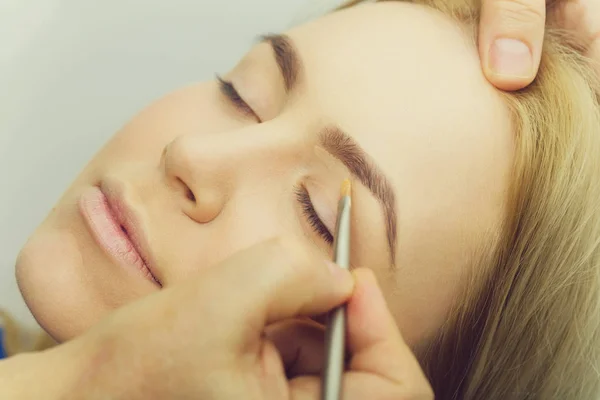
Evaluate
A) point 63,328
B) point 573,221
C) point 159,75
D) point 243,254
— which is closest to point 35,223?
point 159,75

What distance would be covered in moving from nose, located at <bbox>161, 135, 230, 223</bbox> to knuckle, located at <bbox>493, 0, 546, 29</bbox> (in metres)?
0.39

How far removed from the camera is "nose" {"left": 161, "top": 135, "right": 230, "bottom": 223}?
2.05 ft

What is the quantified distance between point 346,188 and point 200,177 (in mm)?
163

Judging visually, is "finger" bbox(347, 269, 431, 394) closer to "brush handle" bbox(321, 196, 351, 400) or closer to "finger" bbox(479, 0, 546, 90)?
"brush handle" bbox(321, 196, 351, 400)

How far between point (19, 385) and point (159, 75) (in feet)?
2.92

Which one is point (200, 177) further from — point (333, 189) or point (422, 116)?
point (422, 116)

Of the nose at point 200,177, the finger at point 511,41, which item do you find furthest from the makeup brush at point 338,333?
the finger at point 511,41

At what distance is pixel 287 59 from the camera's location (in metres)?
0.69

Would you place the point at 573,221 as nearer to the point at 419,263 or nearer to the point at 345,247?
the point at 419,263

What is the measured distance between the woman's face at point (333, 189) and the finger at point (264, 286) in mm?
167

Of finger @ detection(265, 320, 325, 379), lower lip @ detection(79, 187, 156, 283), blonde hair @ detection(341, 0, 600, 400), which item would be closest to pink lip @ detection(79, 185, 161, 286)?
lower lip @ detection(79, 187, 156, 283)

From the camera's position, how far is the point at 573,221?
0.67m

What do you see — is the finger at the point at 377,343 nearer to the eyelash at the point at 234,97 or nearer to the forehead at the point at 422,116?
the forehead at the point at 422,116

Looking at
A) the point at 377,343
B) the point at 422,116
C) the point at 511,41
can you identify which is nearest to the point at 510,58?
the point at 511,41
